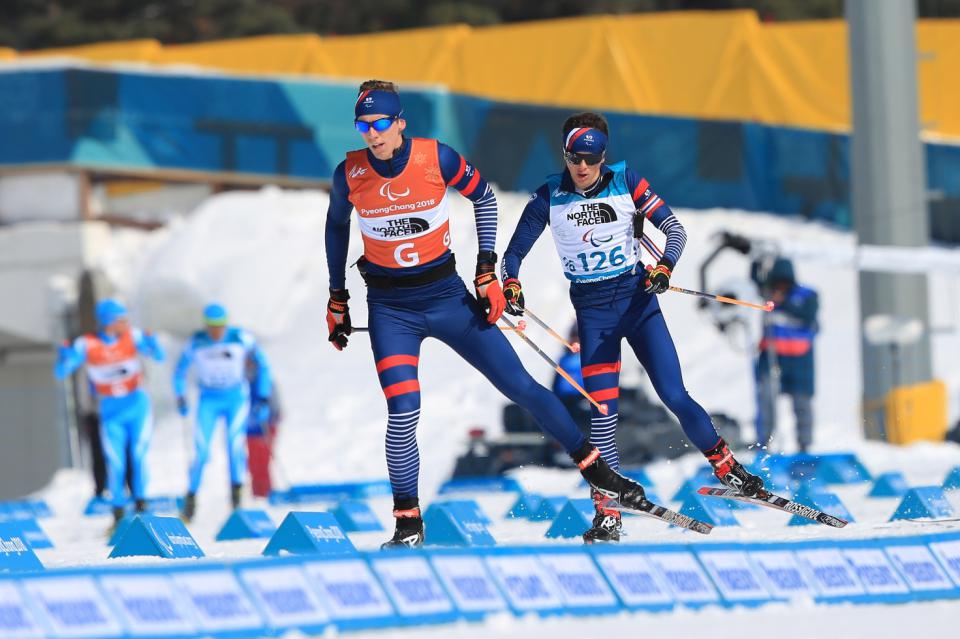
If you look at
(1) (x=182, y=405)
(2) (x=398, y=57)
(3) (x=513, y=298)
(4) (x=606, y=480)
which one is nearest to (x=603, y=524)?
(4) (x=606, y=480)

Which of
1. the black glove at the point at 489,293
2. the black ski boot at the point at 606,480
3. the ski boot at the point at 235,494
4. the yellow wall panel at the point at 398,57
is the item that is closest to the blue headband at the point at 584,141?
the black glove at the point at 489,293

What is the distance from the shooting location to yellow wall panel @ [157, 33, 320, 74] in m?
28.8

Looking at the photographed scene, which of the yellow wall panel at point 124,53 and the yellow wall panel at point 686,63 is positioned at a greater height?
the yellow wall panel at point 124,53

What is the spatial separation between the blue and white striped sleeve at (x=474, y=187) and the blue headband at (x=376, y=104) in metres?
0.33

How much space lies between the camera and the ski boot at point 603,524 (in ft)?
27.1

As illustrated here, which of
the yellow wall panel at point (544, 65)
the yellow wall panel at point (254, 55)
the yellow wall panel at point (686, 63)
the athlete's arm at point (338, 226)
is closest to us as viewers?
the athlete's arm at point (338, 226)

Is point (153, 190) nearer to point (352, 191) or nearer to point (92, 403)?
point (92, 403)

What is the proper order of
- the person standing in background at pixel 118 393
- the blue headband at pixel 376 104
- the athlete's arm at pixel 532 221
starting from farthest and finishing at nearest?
the person standing in background at pixel 118 393, the athlete's arm at pixel 532 221, the blue headband at pixel 376 104

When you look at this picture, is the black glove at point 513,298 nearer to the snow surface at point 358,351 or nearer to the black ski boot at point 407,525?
the black ski boot at point 407,525

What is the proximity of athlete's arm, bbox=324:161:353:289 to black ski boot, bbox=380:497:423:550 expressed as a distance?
1.05 metres

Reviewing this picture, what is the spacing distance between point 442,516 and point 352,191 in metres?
1.93

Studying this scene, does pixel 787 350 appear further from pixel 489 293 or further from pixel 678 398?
pixel 489 293

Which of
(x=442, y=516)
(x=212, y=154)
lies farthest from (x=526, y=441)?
(x=212, y=154)

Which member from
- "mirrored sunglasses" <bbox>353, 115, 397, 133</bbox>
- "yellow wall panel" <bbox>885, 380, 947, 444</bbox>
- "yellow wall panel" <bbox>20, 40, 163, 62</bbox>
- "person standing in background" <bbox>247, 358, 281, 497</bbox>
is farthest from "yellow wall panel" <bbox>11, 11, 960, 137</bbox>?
"mirrored sunglasses" <bbox>353, 115, 397, 133</bbox>
